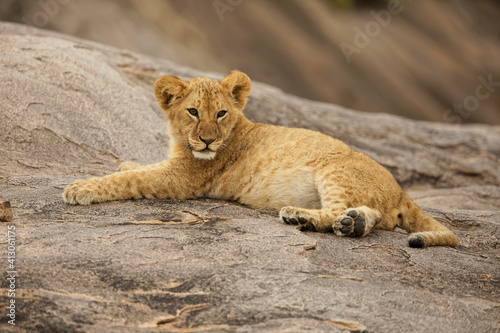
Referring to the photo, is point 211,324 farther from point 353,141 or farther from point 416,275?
point 353,141

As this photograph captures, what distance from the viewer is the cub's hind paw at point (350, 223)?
175 inches

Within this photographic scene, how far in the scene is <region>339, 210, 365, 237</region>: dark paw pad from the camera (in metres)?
4.44

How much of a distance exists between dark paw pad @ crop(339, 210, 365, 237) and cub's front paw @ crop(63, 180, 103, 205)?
6.59ft

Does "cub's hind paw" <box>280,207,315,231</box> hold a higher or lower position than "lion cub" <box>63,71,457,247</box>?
lower

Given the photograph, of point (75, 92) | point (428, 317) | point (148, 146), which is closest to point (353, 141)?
point (148, 146)

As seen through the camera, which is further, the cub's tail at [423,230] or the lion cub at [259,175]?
the lion cub at [259,175]

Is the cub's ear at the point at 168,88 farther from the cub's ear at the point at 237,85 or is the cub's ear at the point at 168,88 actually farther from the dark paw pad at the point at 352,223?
the dark paw pad at the point at 352,223

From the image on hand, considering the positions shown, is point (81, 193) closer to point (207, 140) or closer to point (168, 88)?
point (207, 140)

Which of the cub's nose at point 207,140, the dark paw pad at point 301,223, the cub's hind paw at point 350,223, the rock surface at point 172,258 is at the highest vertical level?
the cub's nose at point 207,140

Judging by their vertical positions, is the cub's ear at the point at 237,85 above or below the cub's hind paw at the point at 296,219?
above

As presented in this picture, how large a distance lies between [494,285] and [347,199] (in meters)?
1.26

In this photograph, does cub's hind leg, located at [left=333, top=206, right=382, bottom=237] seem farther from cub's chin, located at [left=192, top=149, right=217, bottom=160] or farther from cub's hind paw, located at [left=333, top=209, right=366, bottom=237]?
cub's chin, located at [left=192, top=149, right=217, bottom=160]

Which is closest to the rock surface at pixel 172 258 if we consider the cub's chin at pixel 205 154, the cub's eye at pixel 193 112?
the cub's chin at pixel 205 154

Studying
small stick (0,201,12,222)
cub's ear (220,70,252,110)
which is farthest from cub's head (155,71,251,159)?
small stick (0,201,12,222)
